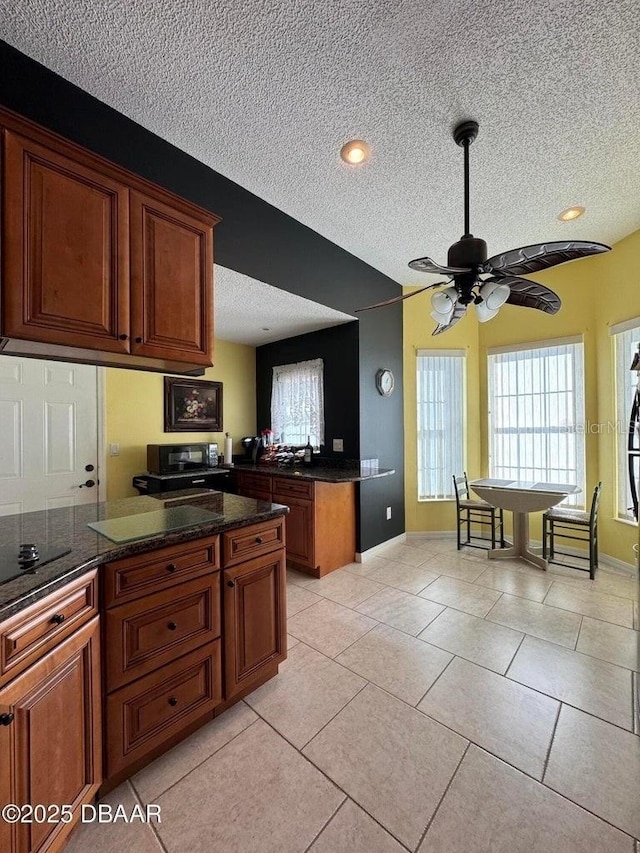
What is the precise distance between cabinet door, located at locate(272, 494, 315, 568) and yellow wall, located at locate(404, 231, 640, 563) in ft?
4.95

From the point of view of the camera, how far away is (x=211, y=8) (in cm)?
136

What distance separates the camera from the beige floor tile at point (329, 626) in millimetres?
2229

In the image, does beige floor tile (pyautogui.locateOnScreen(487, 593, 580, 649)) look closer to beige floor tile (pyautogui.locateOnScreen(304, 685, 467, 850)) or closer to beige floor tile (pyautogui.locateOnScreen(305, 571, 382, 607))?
beige floor tile (pyautogui.locateOnScreen(305, 571, 382, 607))

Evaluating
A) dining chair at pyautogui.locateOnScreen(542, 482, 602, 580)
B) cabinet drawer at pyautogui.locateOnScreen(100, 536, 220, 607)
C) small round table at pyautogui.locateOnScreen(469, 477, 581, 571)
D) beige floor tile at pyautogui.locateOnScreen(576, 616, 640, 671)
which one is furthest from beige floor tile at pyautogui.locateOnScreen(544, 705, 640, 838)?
small round table at pyautogui.locateOnScreen(469, 477, 581, 571)

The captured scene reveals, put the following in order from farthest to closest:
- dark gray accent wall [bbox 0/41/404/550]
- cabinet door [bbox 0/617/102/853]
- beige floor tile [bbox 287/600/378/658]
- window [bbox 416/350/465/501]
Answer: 1. window [bbox 416/350/465/501]
2. beige floor tile [bbox 287/600/378/658]
3. dark gray accent wall [bbox 0/41/404/550]
4. cabinet door [bbox 0/617/102/853]

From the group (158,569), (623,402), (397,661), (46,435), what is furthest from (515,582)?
(46,435)

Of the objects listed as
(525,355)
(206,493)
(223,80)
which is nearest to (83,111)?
(223,80)

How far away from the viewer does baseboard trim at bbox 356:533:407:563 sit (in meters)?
3.55

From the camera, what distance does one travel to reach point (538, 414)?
3881 millimetres

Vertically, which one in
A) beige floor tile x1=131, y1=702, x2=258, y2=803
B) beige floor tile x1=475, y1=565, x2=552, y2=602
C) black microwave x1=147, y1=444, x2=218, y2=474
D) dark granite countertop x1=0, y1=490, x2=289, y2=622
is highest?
black microwave x1=147, y1=444, x2=218, y2=474

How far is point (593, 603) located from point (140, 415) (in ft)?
14.2

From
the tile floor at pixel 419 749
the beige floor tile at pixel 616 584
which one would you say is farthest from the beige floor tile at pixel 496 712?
the beige floor tile at pixel 616 584

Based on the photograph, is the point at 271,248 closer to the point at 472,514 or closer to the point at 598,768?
the point at 598,768

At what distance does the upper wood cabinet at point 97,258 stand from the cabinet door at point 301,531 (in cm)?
178
